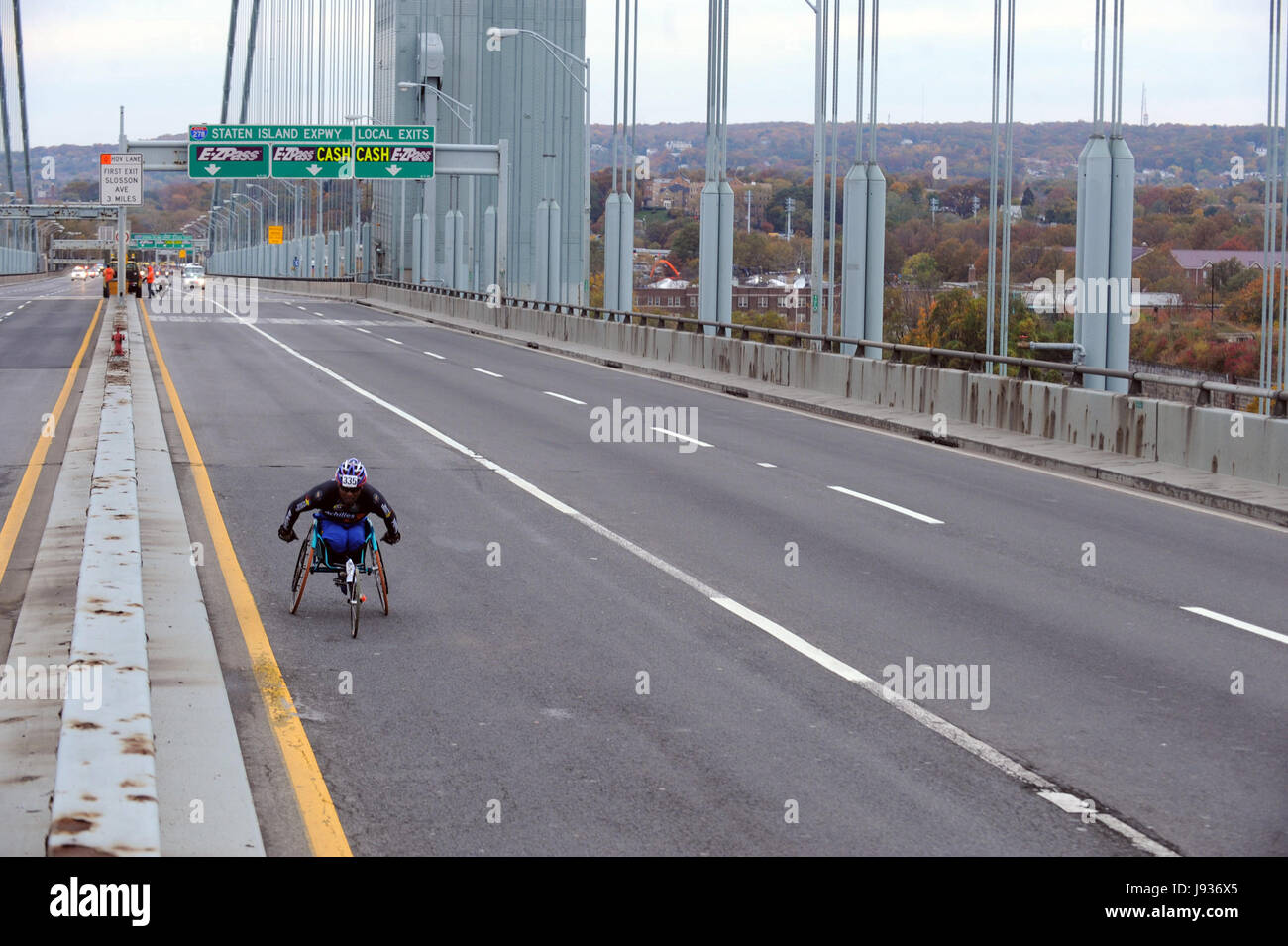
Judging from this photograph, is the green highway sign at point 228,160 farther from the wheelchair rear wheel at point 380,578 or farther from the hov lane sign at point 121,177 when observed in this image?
the wheelchair rear wheel at point 380,578

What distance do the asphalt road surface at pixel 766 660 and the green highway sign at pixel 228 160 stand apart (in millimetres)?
54621

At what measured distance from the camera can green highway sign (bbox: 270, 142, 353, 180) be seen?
239ft

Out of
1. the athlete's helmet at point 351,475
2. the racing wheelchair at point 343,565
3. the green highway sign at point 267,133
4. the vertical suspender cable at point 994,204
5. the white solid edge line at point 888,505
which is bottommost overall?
the white solid edge line at point 888,505

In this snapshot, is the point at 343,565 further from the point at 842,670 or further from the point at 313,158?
the point at 313,158

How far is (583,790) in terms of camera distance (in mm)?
7371

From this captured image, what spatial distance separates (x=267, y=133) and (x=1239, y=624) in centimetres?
6655

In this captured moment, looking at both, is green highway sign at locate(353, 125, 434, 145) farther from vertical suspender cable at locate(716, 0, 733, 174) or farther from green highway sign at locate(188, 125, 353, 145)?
vertical suspender cable at locate(716, 0, 733, 174)

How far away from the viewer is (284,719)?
27.8 feet

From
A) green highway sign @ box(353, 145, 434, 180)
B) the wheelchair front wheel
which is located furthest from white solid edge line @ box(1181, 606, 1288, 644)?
green highway sign @ box(353, 145, 434, 180)

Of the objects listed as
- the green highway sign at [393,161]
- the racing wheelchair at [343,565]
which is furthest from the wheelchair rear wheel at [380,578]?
the green highway sign at [393,161]

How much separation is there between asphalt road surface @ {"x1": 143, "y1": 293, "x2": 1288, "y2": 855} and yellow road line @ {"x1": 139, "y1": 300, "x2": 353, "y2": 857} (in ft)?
0.24

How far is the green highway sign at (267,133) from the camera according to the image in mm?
72000

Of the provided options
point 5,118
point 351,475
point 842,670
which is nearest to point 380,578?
point 351,475
